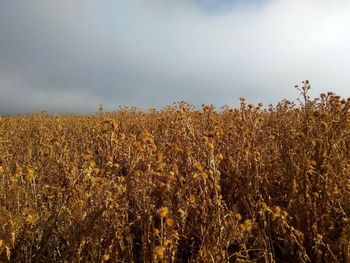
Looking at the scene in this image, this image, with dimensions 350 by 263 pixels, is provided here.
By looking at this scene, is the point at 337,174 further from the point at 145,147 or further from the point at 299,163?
the point at 145,147

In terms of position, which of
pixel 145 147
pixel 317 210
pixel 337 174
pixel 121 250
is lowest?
pixel 121 250

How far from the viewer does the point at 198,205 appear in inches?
113

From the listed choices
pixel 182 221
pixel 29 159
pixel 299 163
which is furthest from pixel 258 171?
pixel 29 159

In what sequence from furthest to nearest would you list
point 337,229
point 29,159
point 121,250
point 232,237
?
point 29,159 < point 337,229 < point 121,250 < point 232,237

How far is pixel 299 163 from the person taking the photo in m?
3.20

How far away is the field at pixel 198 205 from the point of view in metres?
2.44

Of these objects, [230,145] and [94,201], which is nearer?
[94,201]

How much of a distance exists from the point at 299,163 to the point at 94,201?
1598 mm

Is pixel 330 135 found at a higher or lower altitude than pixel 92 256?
higher

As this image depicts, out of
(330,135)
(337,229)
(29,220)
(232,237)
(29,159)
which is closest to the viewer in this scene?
(232,237)

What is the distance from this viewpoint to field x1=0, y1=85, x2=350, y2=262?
2.44m

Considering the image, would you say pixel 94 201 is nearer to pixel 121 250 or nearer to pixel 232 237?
pixel 121 250

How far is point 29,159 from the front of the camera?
16.7ft

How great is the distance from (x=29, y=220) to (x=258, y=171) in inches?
76.1
